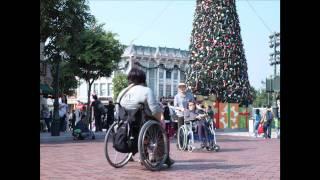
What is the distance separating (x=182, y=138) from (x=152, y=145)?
4021 mm

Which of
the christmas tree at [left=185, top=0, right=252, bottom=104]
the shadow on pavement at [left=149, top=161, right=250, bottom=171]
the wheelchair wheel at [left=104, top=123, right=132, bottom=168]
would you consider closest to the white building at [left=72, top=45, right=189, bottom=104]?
the christmas tree at [left=185, top=0, right=252, bottom=104]

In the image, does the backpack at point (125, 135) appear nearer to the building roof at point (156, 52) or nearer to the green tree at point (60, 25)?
the green tree at point (60, 25)

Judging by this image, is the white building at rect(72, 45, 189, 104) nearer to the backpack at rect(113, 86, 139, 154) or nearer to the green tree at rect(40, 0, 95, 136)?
the green tree at rect(40, 0, 95, 136)

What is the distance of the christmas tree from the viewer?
84.2 ft

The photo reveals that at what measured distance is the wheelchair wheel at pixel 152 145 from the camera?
6.23 m

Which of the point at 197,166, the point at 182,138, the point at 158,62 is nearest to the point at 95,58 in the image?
the point at 158,62

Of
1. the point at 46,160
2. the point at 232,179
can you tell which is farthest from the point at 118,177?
the point at 46,160

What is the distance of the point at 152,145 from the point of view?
255 inches

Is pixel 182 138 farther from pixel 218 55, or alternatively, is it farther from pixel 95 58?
pixel 95 58

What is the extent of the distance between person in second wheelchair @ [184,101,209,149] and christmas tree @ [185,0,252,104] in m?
14.9

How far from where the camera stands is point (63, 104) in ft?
70.8

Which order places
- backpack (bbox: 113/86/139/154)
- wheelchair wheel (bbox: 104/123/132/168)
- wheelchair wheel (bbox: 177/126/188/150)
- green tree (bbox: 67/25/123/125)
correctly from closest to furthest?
backpack (bbox: 113/86/139/154) → wheelchair wheel (bbox: 104/123/132/168) → wheelchair wheel (bbox: 177/126/188/150) → green tree (bbox: 67/25/123/125)
